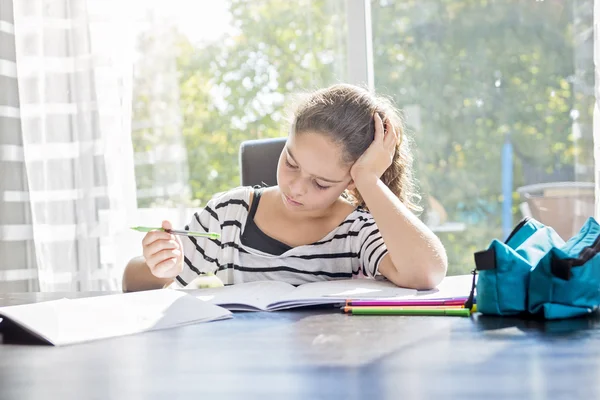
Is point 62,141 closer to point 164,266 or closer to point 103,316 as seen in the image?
point 164,266

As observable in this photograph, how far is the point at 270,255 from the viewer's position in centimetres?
145

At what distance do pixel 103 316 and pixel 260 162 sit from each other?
33.0 inches

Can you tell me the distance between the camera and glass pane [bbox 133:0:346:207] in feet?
9.71

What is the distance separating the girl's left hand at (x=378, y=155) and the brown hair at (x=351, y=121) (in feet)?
0.05

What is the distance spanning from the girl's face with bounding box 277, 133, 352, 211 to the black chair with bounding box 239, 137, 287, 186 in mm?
324

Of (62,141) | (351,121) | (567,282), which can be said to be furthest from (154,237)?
(62,141)

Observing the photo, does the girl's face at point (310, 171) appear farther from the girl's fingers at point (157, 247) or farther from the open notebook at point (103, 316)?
the open notebook at point (103, 316)

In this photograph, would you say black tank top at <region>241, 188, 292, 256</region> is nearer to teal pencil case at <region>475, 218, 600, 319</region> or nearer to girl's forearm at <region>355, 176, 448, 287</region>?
girl's forearm at <region>355, 176, 448, 287</region>

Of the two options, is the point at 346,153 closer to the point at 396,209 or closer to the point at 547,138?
the point at 396,209

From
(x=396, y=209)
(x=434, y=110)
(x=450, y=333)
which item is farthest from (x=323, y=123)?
(x=434, y=110)

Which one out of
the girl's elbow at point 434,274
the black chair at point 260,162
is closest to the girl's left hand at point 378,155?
the girl's elbow at point 434,274

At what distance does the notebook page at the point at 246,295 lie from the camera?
104 centimetres

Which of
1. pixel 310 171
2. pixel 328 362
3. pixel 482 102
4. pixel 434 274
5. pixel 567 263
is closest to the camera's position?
pixel 328 362

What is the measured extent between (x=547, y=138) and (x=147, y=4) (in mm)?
1707
